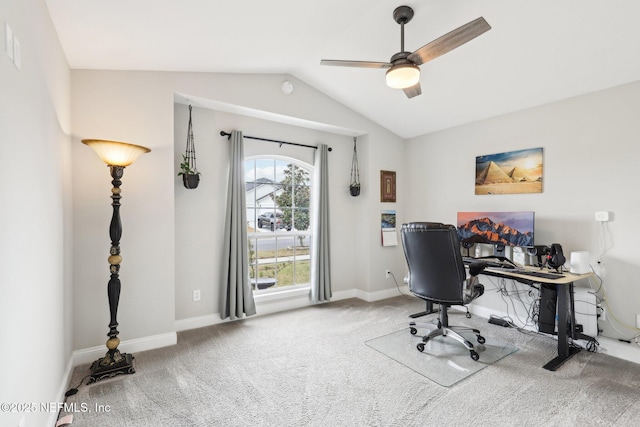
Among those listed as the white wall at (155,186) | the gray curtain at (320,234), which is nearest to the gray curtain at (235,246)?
the white wall at (155,186)

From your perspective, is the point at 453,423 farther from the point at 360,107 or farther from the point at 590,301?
the point at 360,107

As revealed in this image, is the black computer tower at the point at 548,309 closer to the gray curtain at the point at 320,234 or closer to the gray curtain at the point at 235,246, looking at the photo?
the gray curtain at the point at 320,234

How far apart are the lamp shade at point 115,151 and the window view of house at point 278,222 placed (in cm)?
148

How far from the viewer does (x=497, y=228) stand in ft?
11.4

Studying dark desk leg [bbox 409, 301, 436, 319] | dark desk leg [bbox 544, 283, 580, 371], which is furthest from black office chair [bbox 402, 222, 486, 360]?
dark desk leg [bbox 409, 301, 436, 319]

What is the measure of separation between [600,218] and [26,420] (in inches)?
170

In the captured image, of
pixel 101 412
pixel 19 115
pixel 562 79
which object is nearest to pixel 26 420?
pixel 101 412

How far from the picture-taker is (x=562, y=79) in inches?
110

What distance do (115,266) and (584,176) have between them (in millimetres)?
4389

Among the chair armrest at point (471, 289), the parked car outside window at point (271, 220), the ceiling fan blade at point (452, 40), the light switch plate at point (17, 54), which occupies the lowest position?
the chair armrest at point (471, 289)

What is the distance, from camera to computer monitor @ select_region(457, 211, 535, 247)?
321cm

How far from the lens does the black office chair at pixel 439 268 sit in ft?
8.34

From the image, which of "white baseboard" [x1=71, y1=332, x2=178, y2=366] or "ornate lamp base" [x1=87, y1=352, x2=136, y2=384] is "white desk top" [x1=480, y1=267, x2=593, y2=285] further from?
"ornate lamp base" [x1=87, y1=352, x2=136, y2=384]

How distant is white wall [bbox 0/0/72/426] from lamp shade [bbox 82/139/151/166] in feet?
0.78
